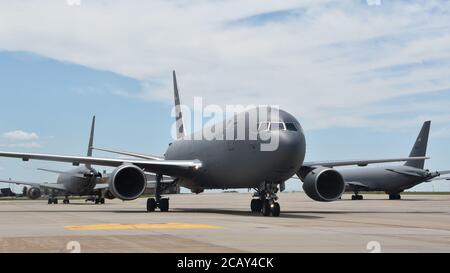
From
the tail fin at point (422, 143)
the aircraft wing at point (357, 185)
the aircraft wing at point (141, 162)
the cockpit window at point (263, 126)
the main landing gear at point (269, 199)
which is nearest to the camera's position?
the cockpit window at point (263, 126)

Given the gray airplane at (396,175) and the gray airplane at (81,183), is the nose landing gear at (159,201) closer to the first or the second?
the gray airplane at (81,183)

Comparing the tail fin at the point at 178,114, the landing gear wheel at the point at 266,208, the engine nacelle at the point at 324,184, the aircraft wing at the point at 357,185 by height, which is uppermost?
the tail fin at the point at 178,114

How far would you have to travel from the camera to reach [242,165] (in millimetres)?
26375

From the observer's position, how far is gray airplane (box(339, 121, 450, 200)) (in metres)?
66.3

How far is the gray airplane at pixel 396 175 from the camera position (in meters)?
66.3

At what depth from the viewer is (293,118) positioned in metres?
25.0

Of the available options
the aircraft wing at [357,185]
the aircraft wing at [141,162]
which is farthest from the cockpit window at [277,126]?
the aircraft wing at [357,185]

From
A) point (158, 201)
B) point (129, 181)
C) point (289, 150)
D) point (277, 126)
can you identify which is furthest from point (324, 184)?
point (158, 201)

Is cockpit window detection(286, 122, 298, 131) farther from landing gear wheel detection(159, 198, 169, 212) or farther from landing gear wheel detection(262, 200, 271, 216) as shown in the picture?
landing gear wheel detection(159, 198, 169, 212)

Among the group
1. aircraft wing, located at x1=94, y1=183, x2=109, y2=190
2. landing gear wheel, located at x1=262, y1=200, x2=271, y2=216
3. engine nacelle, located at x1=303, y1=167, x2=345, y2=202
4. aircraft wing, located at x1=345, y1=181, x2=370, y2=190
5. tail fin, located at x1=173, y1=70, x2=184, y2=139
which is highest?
tail fin, located at x1=173, y1=70, x2=184, y2=139

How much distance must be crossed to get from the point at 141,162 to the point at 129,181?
1.29 m

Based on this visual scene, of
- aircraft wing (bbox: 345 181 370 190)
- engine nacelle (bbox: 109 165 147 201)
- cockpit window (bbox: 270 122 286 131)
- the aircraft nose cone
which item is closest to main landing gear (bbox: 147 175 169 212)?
engine nacelle (bbox: 109 165 147 201)
